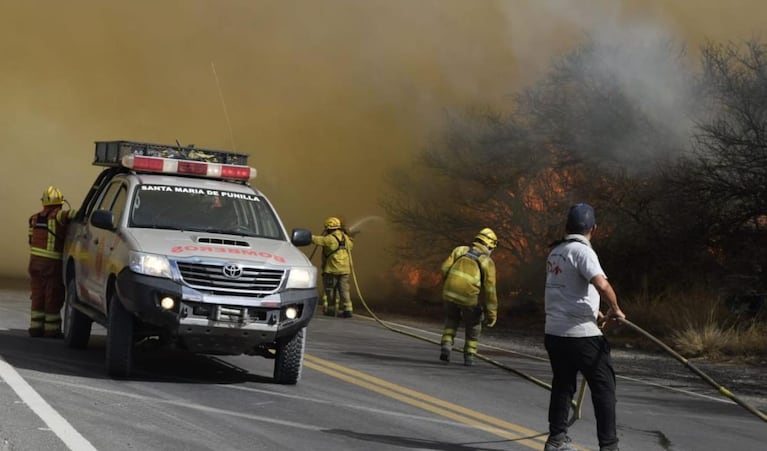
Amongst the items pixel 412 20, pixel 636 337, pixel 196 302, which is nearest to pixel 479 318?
pixel 196 302

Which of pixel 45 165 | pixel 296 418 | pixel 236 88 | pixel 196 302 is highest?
pixel 236 88

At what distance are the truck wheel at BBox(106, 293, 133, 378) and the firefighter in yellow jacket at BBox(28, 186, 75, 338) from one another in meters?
3.21

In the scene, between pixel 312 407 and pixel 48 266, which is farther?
pixel 48 266

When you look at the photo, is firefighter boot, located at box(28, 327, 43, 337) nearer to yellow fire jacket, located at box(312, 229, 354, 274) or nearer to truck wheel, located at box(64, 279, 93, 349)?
truck wheel, located at box(64, 279, 93, 349)

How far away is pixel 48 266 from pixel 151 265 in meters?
3.80

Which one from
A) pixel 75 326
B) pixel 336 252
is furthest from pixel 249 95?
pixel 75 326

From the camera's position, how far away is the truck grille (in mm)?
10109

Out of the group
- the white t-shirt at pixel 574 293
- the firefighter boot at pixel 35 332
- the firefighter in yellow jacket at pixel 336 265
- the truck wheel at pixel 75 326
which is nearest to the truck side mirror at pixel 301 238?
the truck wheel at pixel 75 326

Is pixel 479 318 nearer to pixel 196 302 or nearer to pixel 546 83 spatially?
pixel 196 302

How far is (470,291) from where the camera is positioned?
13453 mm

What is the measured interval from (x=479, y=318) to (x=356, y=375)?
223 cm

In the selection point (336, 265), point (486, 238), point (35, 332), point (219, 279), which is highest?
point (486, 238)

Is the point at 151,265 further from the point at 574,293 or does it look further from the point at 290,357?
the point at 574,293

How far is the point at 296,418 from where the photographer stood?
29.6 ft
